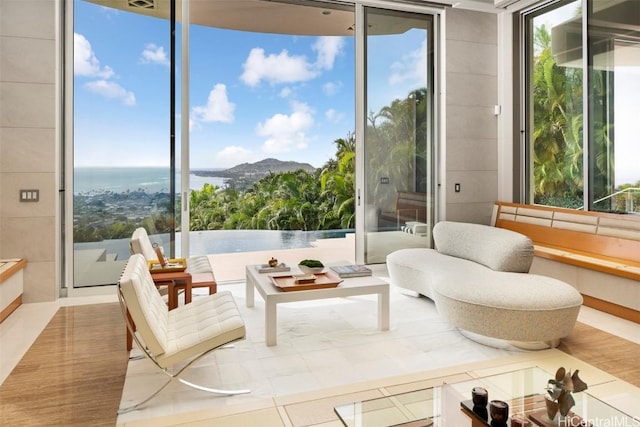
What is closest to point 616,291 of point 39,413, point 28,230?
point 39,413

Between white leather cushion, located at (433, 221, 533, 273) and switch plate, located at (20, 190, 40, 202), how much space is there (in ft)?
13.5

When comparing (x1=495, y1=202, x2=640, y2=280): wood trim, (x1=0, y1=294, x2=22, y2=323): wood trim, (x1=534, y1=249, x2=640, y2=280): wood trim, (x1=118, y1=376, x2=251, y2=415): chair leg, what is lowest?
(x1=118, y1=376, x2=251, y2=415): chair leg

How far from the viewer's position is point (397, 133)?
18.9 feet

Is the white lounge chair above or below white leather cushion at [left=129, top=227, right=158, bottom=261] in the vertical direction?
below

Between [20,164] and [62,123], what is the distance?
58 cm

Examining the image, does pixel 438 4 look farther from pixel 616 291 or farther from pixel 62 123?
pixel 62 123

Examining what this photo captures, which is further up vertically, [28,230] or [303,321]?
[28,230]

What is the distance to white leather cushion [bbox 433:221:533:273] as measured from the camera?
3863mm

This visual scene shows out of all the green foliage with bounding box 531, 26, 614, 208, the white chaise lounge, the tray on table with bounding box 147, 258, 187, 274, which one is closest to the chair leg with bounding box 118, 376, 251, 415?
the tray on table with bounding box 147, 258, 187, 274

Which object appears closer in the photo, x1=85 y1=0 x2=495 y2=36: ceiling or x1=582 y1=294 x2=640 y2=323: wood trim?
x1=582 y1=294 x2=640 y2=323: wood trim

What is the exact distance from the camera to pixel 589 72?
4938 mm

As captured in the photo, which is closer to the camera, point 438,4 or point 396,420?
point 396,420

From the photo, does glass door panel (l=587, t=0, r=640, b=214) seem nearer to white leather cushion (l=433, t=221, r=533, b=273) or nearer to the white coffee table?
white leather cushion (l=433, t=221, r=533, b=273)

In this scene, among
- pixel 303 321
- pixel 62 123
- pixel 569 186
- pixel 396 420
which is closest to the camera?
pixel 396 420
